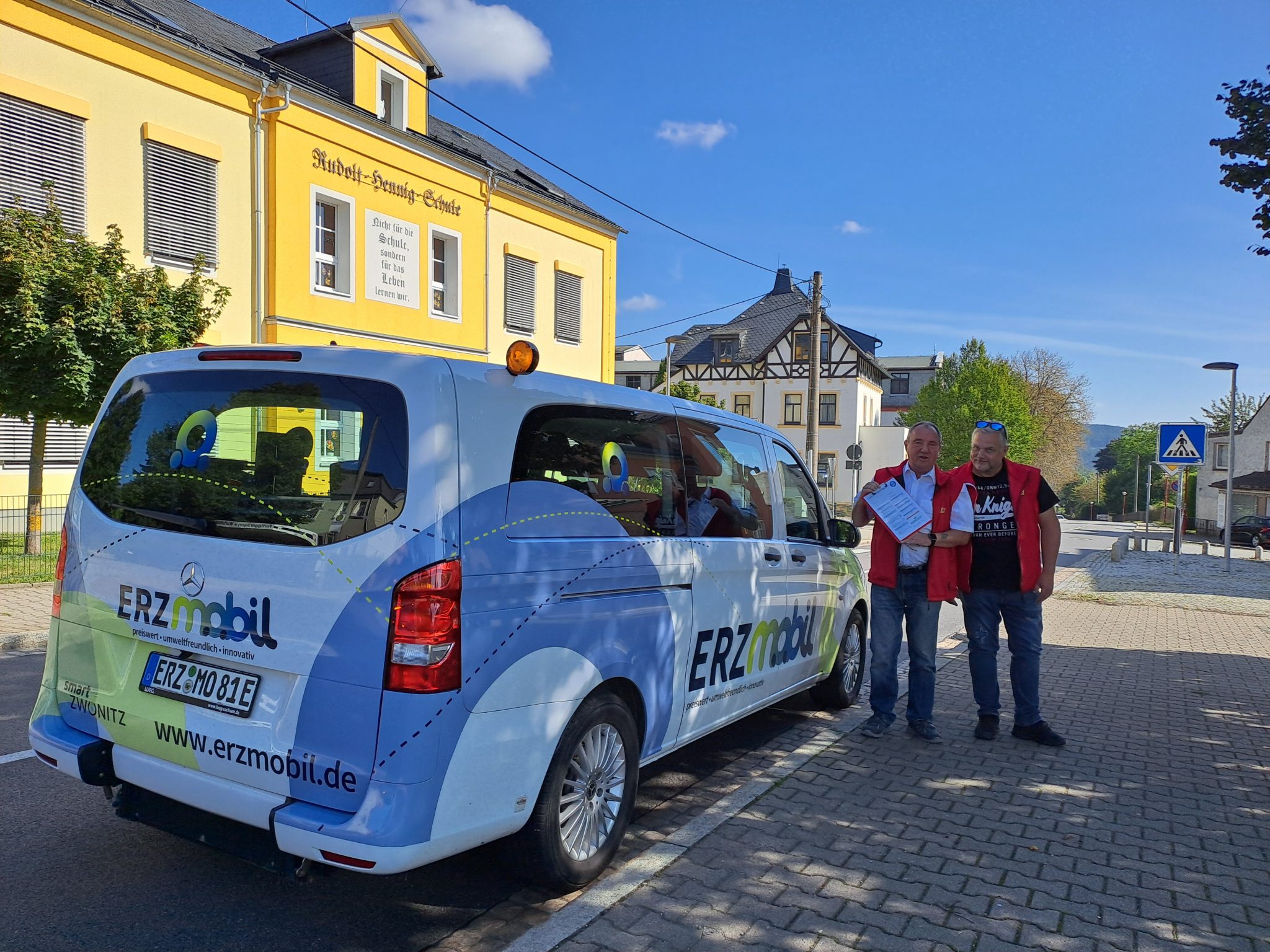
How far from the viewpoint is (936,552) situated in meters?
5.38

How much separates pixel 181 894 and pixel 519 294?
19747mm

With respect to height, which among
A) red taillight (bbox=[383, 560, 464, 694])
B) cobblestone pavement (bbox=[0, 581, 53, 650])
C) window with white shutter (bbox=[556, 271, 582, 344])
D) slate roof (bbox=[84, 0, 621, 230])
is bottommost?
cobblestone pavement (bbox=[0, 581, 53, 650])

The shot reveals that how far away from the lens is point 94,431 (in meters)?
3.51

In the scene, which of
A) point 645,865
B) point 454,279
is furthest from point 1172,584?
point 645,865

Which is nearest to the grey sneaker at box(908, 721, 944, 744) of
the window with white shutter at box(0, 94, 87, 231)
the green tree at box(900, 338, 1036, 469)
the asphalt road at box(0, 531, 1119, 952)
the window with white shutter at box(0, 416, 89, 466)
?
the asphalt road at box(0, 531, 1119, 952)

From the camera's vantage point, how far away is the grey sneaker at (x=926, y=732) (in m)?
5.61

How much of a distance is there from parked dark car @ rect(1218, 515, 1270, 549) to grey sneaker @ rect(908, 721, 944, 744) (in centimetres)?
3972

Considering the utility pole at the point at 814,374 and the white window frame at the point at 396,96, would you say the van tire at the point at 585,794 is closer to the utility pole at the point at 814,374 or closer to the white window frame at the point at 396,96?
the white window frame at the point at 396,96

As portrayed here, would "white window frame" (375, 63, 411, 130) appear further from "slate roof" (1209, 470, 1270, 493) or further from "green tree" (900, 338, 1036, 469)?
"slate roof" (1209, 470, 1270, 493)

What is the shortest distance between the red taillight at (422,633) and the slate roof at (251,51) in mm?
14567

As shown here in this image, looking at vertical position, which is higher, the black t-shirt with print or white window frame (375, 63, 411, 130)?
white window frame (375, 63, 411, 130)

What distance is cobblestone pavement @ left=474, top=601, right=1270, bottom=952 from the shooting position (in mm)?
3199

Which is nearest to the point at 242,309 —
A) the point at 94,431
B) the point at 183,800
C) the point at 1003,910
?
the point at 94,431

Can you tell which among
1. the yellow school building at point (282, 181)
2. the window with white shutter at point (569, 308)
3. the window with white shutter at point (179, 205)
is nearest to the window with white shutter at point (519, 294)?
the yellow school building at point (282, 181)
